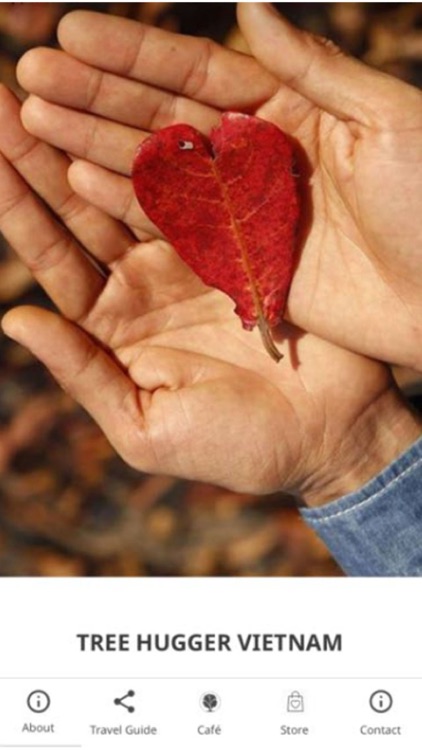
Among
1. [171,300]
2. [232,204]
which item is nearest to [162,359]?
[171,300]

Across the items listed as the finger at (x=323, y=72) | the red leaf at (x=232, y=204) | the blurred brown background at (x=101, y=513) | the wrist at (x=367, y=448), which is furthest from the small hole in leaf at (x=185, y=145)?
the blurred brown background at (x=101, y=513)

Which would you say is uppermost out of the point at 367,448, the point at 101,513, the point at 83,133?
the point at 83,133
